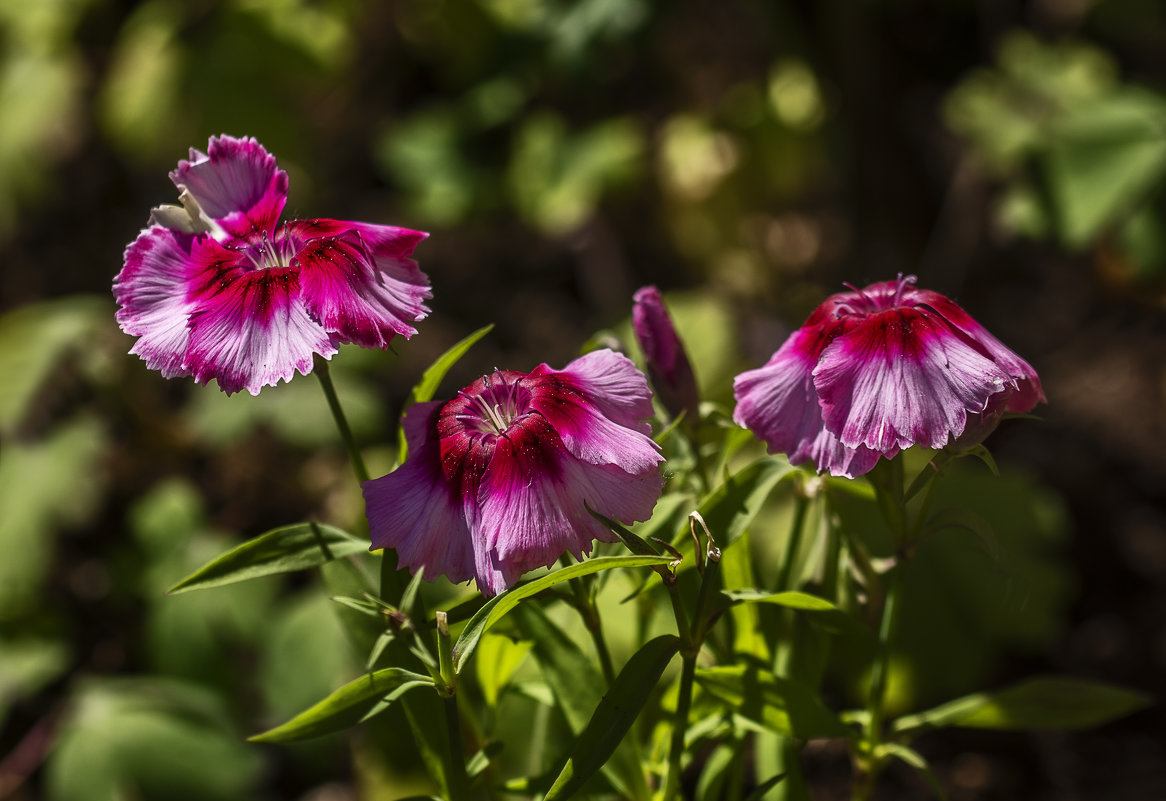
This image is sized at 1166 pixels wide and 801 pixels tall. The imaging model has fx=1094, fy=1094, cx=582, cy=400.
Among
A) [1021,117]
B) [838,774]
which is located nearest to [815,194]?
[1021,117]

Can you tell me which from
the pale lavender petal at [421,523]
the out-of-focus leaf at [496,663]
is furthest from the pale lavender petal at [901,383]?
the out-of-focus leaf at [496,663]

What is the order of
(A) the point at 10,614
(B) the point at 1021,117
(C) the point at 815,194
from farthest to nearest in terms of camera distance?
(C) the point at 815,194
(B) the point at 1021,117
(A) the point at 10,614

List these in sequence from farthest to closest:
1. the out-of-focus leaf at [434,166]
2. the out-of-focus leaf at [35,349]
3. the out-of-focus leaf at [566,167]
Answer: the out-of-focus leaf at [434,166], the out-of-focus leaf at [566,167], the out-of-focus leaf at [35,349]

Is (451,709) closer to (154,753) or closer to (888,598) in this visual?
(888,598)

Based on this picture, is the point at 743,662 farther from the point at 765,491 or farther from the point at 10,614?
the point at 10,614

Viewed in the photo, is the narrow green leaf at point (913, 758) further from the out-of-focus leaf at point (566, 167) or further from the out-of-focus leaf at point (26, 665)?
the out-of-focus leaf at point (566, 167)

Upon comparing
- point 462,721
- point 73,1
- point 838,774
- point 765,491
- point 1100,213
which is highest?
point 73,1

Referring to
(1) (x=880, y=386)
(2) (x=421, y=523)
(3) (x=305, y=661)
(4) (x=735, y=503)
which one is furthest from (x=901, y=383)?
(3) (x=305, y=661)
